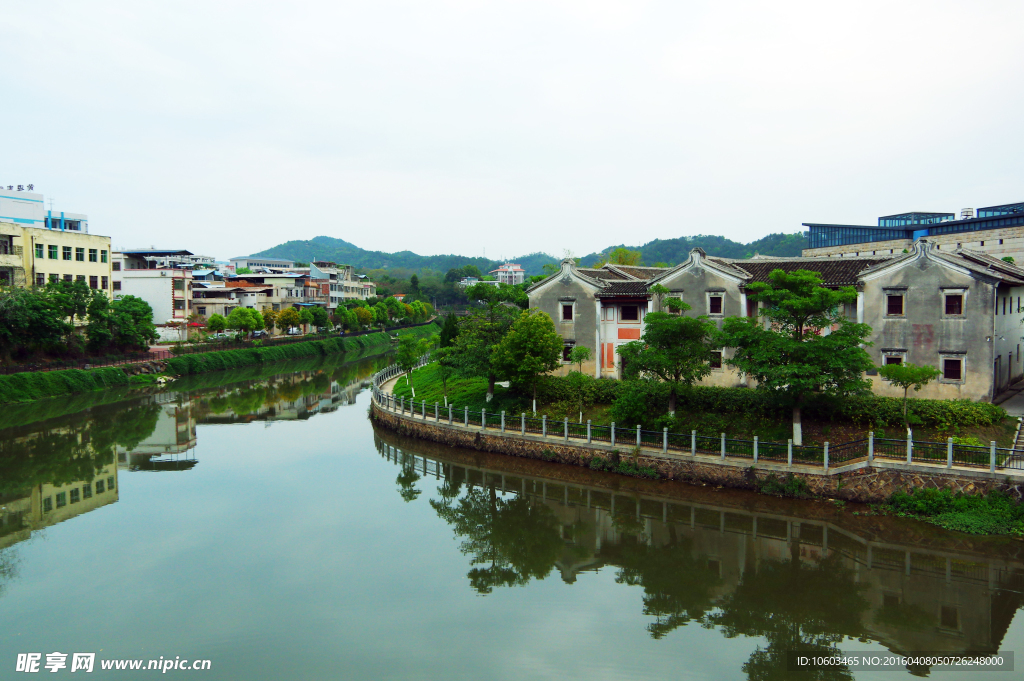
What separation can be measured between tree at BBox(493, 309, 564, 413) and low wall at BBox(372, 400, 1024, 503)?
239 centimetres

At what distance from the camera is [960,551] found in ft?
48.6

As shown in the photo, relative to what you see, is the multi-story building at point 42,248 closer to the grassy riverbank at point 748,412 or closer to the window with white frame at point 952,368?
the grassy riverbank at point 748,412

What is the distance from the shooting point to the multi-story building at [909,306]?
21031 millimetres

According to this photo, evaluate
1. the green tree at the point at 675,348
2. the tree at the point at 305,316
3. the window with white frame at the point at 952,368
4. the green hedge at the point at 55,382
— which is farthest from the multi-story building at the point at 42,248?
the window with white frame at the point at 952,368

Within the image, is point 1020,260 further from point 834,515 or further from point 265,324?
point 265,324

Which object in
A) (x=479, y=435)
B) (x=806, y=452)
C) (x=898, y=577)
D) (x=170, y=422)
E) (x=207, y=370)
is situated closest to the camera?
(x=898, y=577)

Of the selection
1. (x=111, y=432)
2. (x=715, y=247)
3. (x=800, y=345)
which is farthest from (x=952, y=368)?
(x=715, y=247)

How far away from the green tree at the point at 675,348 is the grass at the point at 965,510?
266 inches

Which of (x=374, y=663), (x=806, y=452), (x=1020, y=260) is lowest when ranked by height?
(x=374, y=663)

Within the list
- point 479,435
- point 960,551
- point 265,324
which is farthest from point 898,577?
point 265,324

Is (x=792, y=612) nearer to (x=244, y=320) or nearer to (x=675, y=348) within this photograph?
(x=675, y=348)

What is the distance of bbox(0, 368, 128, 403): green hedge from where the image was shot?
3603cm

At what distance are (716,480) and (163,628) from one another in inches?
586

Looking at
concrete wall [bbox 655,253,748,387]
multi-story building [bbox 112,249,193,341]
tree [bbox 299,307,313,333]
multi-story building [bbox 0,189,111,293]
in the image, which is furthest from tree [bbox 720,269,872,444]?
tree [bbox 299,307,313,333]
